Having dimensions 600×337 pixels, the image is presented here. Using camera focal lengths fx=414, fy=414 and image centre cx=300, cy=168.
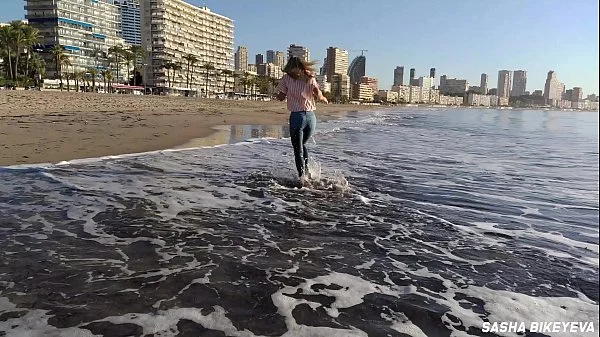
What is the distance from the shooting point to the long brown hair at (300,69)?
625cm

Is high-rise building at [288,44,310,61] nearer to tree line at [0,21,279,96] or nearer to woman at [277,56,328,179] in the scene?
woman at [277,56,328,179]

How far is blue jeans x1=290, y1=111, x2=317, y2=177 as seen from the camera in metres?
6.32

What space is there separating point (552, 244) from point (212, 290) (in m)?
3.27

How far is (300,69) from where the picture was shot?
20.6ft

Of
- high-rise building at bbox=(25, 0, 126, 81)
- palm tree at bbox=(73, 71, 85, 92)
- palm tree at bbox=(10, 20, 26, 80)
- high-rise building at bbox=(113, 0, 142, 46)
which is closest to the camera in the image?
palm tree at bbox=(10, 20, 26, 80)

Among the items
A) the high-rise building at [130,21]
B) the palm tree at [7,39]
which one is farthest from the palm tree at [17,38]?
the high-rise building at [130,21]

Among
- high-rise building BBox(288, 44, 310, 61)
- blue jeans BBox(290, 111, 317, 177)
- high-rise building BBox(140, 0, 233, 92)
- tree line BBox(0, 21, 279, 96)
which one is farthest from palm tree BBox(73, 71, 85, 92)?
blue jeans BBox(290, 111, 317, 177)

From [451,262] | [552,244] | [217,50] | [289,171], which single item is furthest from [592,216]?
[217,50]

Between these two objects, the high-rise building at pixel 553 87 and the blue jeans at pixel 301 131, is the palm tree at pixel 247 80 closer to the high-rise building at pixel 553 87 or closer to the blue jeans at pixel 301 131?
the high-rise building at pixel 553 87

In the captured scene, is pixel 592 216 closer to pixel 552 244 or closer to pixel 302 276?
pixel 552 244

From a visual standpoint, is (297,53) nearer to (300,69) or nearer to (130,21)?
(300,69)

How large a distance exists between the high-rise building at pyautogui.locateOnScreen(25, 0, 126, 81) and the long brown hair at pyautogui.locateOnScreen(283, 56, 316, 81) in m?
109

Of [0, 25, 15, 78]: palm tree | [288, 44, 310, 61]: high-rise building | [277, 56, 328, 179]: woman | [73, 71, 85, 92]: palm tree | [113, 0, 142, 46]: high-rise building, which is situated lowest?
[277, 56, 328, 179]: woman

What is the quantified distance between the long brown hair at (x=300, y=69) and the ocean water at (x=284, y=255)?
1.65 metres
